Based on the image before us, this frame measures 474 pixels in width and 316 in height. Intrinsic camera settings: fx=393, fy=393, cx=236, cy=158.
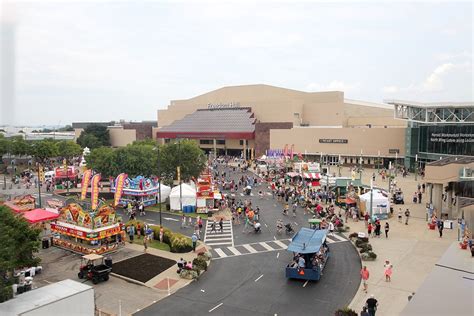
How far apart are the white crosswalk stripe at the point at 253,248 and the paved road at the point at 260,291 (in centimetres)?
134

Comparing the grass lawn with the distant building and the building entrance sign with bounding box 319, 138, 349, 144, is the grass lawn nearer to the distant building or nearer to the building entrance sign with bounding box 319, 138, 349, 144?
the building entrance sign with bounding box 319, 138, 349, 144

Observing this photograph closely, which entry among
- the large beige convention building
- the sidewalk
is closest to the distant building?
the large beige convention building

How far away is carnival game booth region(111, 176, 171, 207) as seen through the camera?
1484 inches

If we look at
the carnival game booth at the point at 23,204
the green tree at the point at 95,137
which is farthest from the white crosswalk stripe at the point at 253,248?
the green tree at the point at 95,137

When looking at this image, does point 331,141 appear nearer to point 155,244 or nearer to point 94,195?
point 155,244

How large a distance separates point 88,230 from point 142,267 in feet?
16.4

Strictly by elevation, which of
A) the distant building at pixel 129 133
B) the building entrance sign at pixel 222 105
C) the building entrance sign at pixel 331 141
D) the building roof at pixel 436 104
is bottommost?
the building entrance sign at pixel 331 141

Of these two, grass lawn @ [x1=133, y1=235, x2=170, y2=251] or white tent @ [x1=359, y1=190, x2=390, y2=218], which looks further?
white tent @ [x1=359, y1=190, x2=390, y2=218]

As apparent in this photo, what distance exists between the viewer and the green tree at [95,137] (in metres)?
97.1

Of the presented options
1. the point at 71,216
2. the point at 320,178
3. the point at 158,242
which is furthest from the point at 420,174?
the point at 71,216

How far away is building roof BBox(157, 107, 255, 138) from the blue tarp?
62.9 meters

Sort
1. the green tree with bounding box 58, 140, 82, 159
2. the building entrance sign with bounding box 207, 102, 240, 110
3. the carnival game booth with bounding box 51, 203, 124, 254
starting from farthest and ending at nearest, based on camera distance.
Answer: the building entrance sign with bounding box 207, 102, 240, 110 < the green tree with bounding box 58, 140, 82, 159 < the carnival game booth with bounding box 51, 203, 124, 254

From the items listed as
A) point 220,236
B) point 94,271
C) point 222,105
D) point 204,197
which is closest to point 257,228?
point 220,236

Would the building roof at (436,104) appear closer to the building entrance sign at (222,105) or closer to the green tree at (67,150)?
the building entrance sign at (222,105)
